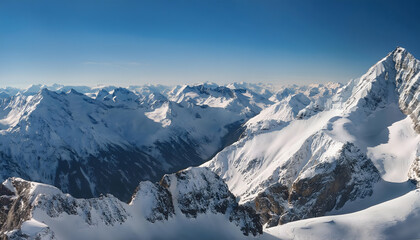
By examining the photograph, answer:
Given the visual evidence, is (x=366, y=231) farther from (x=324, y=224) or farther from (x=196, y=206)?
(x=196, y=206)

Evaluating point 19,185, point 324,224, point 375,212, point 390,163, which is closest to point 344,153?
point 390,163

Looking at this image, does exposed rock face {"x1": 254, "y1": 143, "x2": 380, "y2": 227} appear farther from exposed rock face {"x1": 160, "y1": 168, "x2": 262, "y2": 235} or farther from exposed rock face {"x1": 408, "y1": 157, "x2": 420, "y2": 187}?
exposed rock face {"x1": 160, "y1": 168, "x2": 262, "y2": 235}

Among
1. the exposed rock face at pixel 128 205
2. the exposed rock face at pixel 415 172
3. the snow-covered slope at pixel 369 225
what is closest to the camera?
the exposed rock face at pixel 128 205

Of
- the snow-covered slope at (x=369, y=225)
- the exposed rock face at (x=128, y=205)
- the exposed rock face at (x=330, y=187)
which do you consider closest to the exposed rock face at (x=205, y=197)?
the exposed rock face at (x=128, y=205)

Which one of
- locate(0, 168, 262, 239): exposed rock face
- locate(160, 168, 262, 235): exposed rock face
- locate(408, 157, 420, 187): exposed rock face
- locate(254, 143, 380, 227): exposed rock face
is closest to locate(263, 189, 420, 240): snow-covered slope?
locate(160, 168, 262, 235): exposed rock face

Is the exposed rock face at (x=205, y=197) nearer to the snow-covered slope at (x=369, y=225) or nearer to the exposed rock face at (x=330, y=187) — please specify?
the snow-covered slope at (x=369, y=225)

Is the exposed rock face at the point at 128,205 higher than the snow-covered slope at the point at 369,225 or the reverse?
higher

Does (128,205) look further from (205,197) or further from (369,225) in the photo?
(369,225)
